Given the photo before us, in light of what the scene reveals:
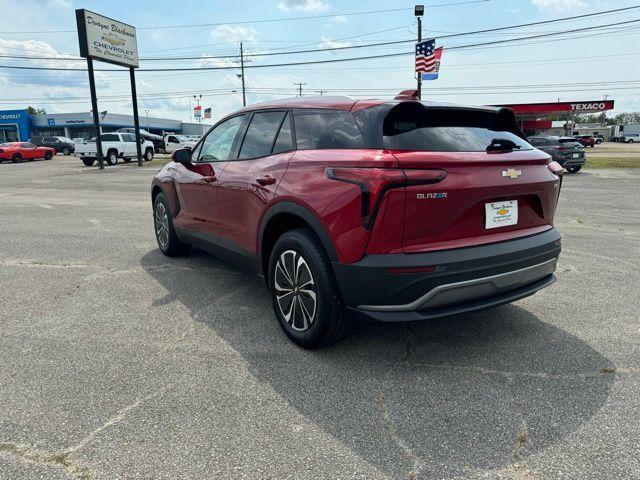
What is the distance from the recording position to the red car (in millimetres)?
32656

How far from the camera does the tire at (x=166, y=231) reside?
219 inches

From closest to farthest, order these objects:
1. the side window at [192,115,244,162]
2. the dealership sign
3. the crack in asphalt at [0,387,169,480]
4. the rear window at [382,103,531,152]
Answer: the crack in asphalt at [0,387,169,480]
the rear window at [382,103,531,152]
the side window at [192,115,244,162]
the dealership sign

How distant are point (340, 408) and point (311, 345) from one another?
667 millimetres

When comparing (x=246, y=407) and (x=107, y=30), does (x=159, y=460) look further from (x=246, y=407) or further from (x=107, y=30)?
(x=107, y=30)

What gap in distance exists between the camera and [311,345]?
3221 mm

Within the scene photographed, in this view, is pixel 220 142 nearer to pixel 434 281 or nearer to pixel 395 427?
pixel 434 281

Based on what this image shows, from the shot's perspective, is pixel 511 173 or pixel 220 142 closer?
pixel 511 173

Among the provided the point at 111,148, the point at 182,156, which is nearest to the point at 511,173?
the point at 182,156

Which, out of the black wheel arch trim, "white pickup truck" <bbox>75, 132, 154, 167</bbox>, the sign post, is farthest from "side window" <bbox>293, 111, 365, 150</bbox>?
"white pickup truck" <bbox>75, 132, 154, 167</bbox>

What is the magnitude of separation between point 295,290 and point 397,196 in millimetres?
1108

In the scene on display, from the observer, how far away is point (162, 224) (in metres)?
5.83

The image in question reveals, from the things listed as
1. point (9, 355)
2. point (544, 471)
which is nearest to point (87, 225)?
point (9, 355)

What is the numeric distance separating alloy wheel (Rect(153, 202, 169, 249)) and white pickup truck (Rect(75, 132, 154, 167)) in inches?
903

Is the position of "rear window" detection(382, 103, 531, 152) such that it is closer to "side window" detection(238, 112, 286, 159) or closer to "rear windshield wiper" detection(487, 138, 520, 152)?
"rear windshield wiper" detection(487, 138, 520, 152)
